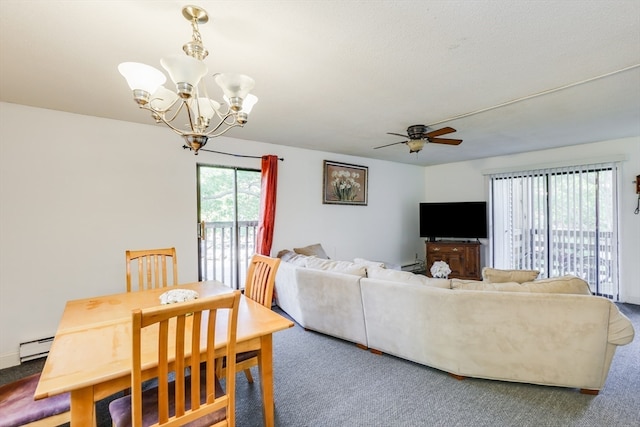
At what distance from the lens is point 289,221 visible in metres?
4.35

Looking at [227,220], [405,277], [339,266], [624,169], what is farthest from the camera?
[624,169]

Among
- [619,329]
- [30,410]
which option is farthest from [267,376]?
[619,329]

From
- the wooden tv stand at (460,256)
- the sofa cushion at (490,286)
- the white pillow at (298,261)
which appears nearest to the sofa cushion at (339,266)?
the white pillow at (298,261)

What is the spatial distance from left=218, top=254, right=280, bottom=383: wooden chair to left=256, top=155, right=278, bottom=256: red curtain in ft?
5.14

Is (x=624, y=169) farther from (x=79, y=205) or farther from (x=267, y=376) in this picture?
(x=79, y=205)

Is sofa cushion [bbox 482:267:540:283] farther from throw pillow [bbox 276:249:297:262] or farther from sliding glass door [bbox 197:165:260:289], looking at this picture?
sliding glass door [bbox 197:165:260:289]

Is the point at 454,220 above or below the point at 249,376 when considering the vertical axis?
above

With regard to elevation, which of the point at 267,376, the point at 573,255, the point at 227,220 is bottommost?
the point at 267,376

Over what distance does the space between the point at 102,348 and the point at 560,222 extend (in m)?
5.74

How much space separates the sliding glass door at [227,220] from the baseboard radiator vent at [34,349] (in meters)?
1.48

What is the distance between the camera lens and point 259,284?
85.0 inches

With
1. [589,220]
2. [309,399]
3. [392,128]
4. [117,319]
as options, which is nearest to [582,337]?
[309,399]

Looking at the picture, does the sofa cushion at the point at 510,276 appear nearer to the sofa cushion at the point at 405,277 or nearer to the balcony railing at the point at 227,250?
the sofa cushion at the point at 405,277

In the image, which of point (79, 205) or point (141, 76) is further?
point (79, 205)
